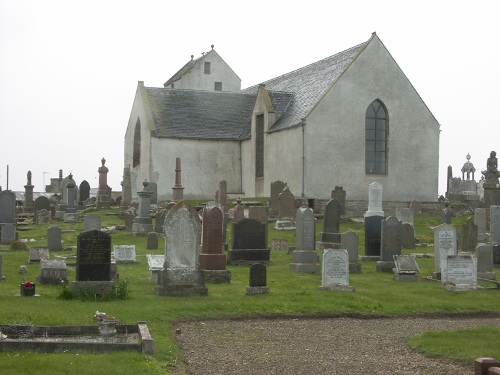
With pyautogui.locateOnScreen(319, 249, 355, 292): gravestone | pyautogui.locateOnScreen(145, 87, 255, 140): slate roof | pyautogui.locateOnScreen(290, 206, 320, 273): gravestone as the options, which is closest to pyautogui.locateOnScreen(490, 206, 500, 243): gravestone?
pyautogui.locateOnScreen(290, 206, 320, 273): gravestone

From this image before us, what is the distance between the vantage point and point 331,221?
1016 inches

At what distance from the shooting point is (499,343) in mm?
12055

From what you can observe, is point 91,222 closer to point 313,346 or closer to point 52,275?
point 52,275

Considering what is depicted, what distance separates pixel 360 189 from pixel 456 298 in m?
22.4

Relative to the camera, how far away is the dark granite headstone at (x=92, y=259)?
15.2 metres

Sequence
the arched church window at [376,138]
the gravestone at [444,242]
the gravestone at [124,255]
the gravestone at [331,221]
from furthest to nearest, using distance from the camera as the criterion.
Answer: the arched church window at [376,138] < the gravestone at [331,221] < the gravestone at [124,255] < the gravestone at [444,242]

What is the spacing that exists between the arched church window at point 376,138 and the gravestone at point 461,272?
70.6 feet

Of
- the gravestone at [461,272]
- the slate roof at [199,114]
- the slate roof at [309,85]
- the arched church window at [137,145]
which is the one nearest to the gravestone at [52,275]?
the gravestone at [461,272]

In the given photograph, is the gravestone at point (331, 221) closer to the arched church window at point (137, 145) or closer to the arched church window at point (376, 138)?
the arched church window at point (376, 138)

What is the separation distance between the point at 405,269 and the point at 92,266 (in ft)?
27.9

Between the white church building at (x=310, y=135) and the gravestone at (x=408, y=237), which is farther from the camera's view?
the white church building at (x=310, y=135)

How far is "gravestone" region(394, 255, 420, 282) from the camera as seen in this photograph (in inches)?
780

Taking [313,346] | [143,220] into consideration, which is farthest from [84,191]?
[313,346]

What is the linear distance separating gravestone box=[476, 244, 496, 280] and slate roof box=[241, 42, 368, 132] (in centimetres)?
1954
